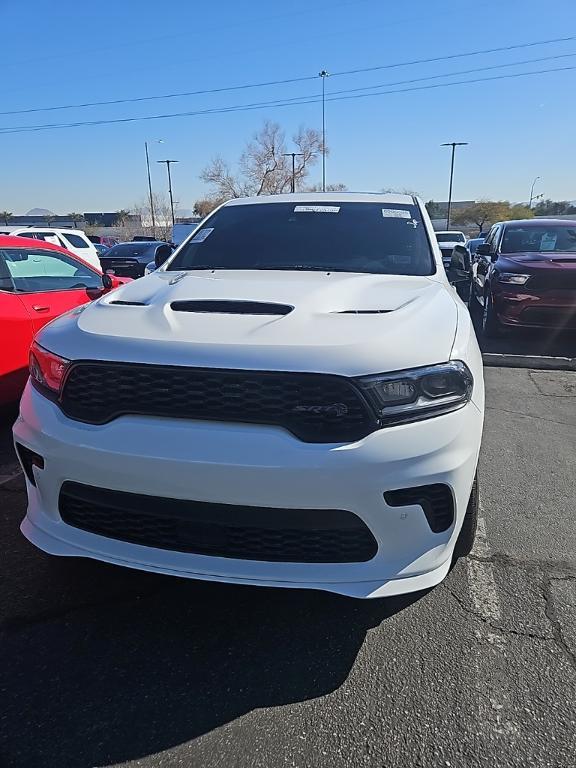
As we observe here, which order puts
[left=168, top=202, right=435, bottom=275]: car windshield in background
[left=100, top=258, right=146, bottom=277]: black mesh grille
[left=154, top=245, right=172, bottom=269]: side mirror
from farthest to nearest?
1. [left=100, top=258, right=146, bottom=277]: black mesh grille
2. [left=154, top=245, right=172, bottom=269]: side mirror
3. [left=168, top=202, right=435, bottom=275]: car windshield in background

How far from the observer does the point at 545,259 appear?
25.0 ft

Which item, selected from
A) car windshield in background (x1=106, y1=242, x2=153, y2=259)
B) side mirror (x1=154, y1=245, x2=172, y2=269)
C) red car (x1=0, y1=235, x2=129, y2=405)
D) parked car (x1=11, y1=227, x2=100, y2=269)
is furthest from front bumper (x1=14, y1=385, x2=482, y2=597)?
car windshield in background (x1=106, y1=242, x2=153, y2=259)

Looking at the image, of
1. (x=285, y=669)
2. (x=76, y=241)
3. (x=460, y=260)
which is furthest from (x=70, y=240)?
(x=285, y=669)

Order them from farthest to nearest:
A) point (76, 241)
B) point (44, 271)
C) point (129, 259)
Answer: point (129, 259) → point (76, 241) → point (44, 271)

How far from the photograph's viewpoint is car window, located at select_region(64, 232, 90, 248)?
45.4 feet

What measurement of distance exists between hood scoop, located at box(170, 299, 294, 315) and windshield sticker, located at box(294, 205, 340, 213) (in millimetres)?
1738

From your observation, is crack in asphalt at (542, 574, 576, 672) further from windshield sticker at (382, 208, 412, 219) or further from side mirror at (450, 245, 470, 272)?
windshield sticker at (382, 208, 412, 219)

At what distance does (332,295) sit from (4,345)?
292 centimetres

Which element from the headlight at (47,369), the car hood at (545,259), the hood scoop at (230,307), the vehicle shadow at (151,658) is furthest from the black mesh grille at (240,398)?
the car hood at (545,259)

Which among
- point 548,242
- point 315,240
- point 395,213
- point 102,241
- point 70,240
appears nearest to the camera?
point 315,240

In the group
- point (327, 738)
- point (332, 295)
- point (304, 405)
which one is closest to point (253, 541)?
point (304, 405)

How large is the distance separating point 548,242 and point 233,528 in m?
8.07

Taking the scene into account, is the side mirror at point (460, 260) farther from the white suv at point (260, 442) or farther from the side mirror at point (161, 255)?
the side mirror at point (161, 255)

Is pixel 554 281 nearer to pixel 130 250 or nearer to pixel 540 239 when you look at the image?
pixel 540 239
